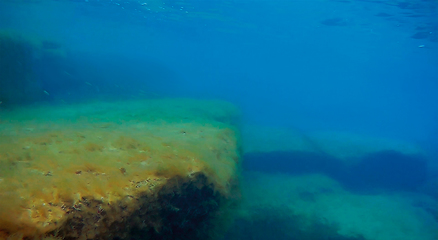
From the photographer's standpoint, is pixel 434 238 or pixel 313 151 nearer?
pixel 434 238

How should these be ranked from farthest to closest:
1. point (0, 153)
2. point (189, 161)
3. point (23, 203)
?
point (189, 161) < point (0, 153) < point (23, 203)

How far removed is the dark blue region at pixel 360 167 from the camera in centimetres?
1561

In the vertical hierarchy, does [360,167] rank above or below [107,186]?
below

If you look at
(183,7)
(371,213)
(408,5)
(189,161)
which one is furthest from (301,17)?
(189,161)

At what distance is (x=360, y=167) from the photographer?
56.2ft

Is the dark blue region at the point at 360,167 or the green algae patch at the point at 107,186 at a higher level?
the green algae patch at the point at 107,186

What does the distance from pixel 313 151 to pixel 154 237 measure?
1541cm

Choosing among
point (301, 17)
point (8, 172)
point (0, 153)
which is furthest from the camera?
point (301, 17)

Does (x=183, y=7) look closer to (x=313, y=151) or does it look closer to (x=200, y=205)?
(x=313, y=151)

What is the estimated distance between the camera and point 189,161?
16.6ft

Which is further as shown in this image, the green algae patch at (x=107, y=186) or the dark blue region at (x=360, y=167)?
the dark blue region at (x=360, y=167)

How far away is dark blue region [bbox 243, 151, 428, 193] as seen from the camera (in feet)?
51.2

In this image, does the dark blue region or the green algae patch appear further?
the dark blue region

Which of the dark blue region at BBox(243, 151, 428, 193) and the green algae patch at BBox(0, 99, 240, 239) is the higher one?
the green algae patch at BBox(0, 99, 240, 239)
